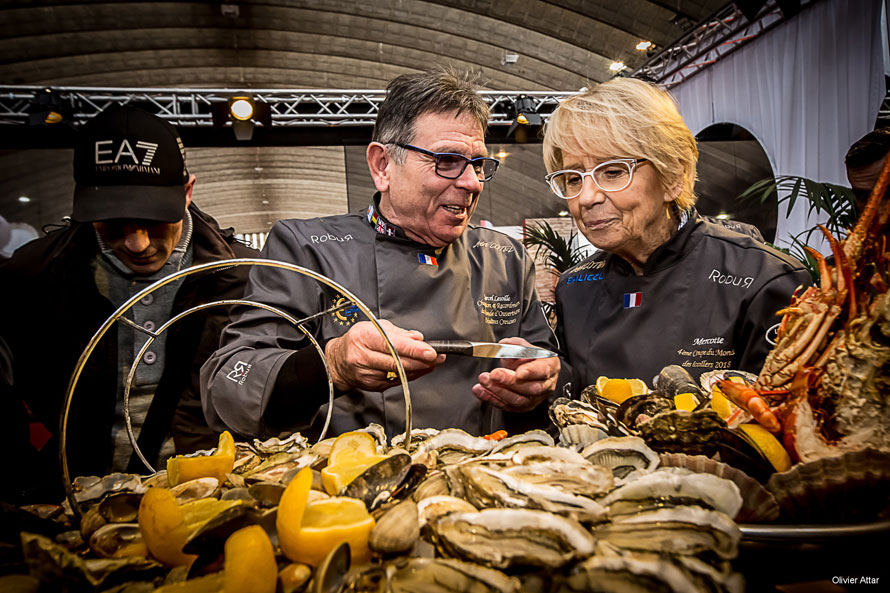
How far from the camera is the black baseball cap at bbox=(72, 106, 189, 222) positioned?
5.41 ft

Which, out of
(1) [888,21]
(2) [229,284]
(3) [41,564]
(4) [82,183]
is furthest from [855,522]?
(1) [888,21]

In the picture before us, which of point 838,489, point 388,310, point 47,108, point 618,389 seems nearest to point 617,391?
point 618,389

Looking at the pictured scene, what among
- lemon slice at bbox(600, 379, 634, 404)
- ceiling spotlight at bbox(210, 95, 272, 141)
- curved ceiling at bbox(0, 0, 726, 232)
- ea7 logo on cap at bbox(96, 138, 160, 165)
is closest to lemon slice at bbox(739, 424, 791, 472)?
lemon slice at bbox(600, 379, 634, 404)

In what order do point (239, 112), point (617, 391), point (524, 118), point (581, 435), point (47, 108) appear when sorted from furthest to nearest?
1. point (524, 118)
2. point (239, 112)
3. point (47, 108)
4. point (617, 391)
5. point (581, 435)

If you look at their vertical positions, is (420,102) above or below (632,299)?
above

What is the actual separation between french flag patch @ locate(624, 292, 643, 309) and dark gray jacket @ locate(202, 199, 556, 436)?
291 millimetres

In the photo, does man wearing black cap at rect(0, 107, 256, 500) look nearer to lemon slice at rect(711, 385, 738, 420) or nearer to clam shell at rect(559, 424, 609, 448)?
clam shell at rect(559, 424, 609, 448)

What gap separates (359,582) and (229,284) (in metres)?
1.62

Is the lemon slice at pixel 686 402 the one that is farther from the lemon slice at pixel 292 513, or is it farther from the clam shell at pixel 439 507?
the lemon slice at pixel 292 513

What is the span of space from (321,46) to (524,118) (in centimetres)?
452

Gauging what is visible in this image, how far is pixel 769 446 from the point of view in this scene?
638 millimetres

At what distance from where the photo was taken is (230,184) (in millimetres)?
15211

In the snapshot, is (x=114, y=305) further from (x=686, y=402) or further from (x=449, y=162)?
(x=686, y=402)

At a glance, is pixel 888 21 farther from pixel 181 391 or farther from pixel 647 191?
pixel 181 391
